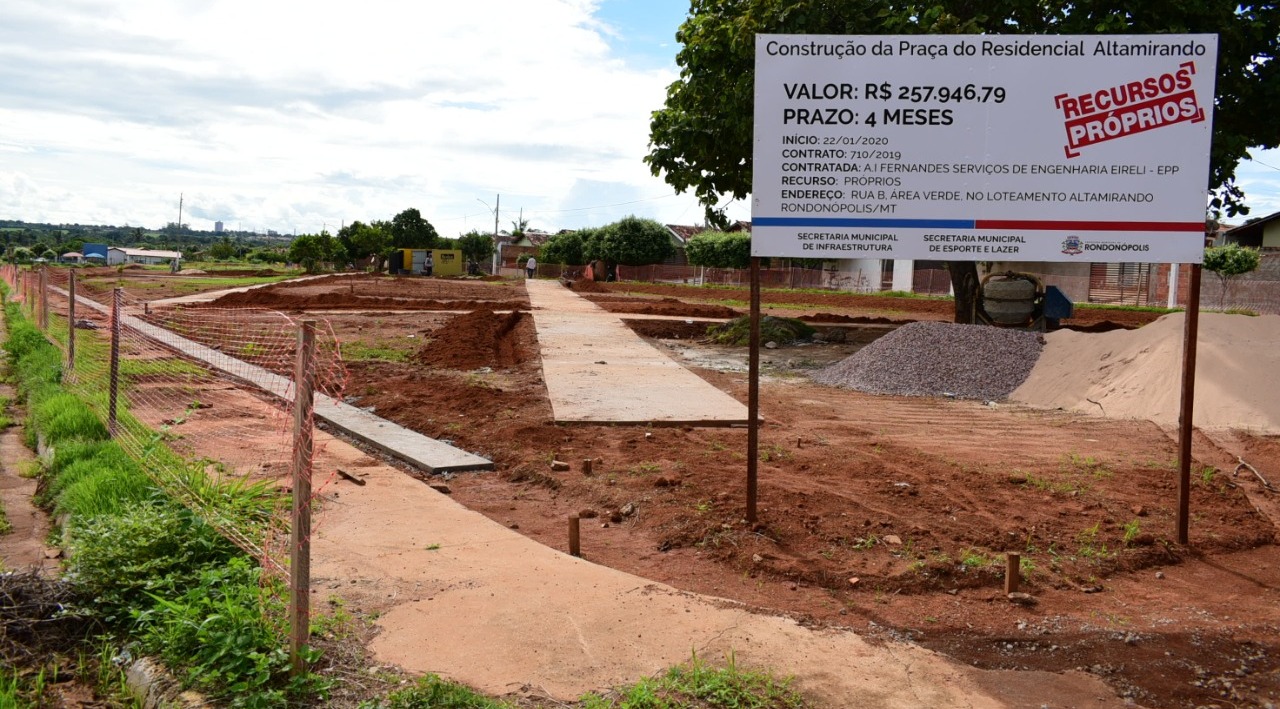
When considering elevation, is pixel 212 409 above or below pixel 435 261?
below

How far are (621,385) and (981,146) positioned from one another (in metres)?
6.72

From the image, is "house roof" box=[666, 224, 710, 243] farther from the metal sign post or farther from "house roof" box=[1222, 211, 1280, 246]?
the metal sign post

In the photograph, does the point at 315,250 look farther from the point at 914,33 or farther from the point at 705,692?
the point at 705,692

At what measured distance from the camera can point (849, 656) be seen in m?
4.23

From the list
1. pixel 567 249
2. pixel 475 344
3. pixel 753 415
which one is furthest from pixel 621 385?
pixel 567 249

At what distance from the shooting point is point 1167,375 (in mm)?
11320

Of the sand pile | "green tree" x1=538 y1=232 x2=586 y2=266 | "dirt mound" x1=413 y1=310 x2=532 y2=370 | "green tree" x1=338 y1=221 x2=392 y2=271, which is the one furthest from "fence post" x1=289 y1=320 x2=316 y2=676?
"green tree" x1=338 y1=221 x2=392 y2=271

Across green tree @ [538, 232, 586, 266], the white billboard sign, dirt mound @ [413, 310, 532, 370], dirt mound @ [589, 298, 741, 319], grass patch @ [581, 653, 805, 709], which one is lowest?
grass patch @ [581, 653, 805, 709]

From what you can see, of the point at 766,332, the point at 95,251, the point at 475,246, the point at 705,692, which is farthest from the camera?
the point at 95,251

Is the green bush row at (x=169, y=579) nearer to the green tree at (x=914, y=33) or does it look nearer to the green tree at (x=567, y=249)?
the green tree at (x=914, y=33)

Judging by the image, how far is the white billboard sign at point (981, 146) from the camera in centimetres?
612

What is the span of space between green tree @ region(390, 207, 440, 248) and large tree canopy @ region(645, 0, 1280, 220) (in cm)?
8189

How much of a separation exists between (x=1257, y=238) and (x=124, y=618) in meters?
48.7

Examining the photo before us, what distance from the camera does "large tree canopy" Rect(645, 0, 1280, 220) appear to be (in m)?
15.1
